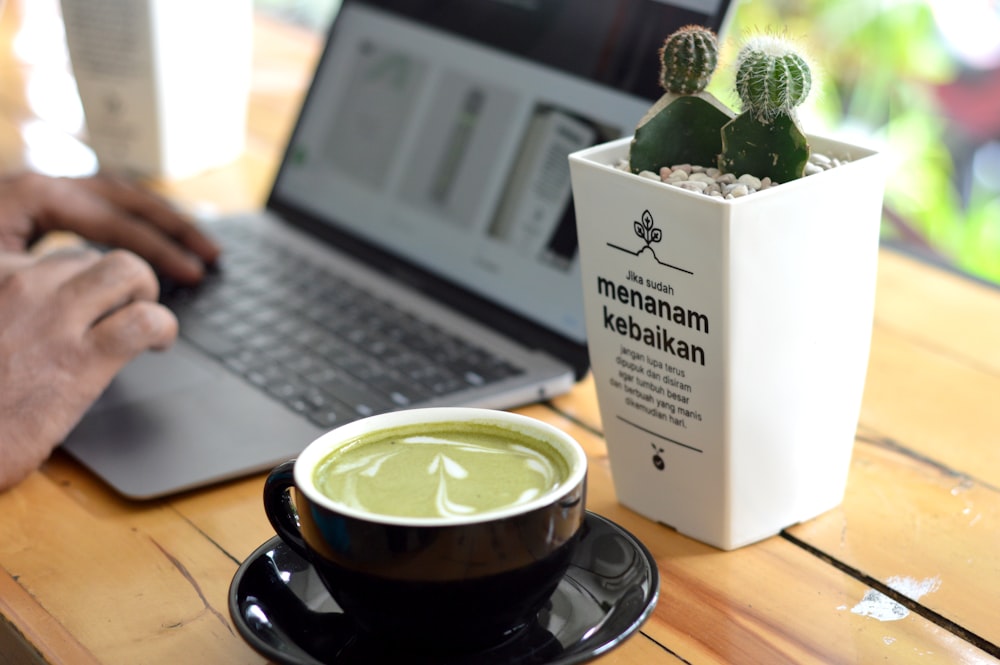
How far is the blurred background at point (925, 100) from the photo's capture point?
A: 2.23 meters

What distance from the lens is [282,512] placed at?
0.49m

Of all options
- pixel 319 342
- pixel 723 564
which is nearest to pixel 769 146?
pixel 723 564

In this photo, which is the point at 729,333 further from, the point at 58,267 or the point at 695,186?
the point at 58,267

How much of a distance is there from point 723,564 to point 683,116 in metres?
0.22

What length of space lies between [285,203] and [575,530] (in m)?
0.67

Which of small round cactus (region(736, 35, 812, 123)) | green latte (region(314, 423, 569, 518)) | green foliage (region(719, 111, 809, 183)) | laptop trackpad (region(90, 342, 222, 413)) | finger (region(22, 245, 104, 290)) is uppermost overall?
small round cactus (region(736, 35, 812, 123))

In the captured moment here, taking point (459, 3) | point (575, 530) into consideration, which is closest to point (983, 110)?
point (459, 3)

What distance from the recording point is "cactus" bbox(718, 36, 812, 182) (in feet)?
1.65

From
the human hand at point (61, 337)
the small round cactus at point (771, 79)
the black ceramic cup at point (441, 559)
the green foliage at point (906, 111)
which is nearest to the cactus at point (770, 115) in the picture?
the small round cactus at point (771, 79)

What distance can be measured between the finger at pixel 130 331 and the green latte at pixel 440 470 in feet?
0.84

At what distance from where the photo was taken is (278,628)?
456 mm

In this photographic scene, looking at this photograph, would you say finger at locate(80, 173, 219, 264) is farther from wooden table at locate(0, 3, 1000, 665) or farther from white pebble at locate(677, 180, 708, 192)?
white pebble at locate(677, 180, 708, 192)

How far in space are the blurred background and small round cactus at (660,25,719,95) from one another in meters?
1.73

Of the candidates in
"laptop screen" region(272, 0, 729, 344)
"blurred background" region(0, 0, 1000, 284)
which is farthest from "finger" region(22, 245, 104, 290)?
"blurred background" region(0, 0, 1000, 284)
